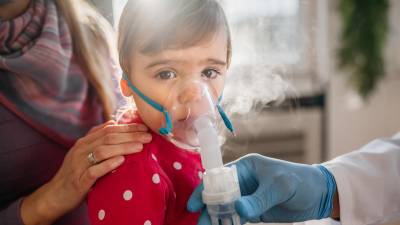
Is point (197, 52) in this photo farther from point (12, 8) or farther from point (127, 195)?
point (12, 8)

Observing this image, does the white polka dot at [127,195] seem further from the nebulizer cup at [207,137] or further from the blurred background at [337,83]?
the blurred background at [337,83]

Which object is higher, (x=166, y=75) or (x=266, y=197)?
(x=166, y=75)

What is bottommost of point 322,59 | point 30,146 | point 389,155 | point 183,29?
point 322,59

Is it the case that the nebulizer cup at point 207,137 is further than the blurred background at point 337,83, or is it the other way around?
the blurred background at point 337,83

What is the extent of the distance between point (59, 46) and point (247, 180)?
51 centimetres

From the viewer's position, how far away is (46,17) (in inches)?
39.8

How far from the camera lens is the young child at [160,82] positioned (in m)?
0.75

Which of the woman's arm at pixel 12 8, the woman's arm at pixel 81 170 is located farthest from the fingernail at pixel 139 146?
the woman's arm at pixel 12 8

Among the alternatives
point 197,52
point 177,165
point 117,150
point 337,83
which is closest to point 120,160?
point 117,150

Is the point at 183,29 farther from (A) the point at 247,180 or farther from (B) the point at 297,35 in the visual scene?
(B) the point at 297,35

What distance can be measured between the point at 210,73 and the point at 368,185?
43 centimetres

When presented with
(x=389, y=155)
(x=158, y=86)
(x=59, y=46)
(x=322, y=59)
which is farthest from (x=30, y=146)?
(x=322, y=59)

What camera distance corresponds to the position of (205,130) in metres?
0.74

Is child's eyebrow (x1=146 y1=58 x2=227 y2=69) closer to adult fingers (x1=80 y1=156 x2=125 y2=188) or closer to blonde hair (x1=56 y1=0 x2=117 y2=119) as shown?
adult fingers (x1=80 y1=156 x2=125 y2=188)
